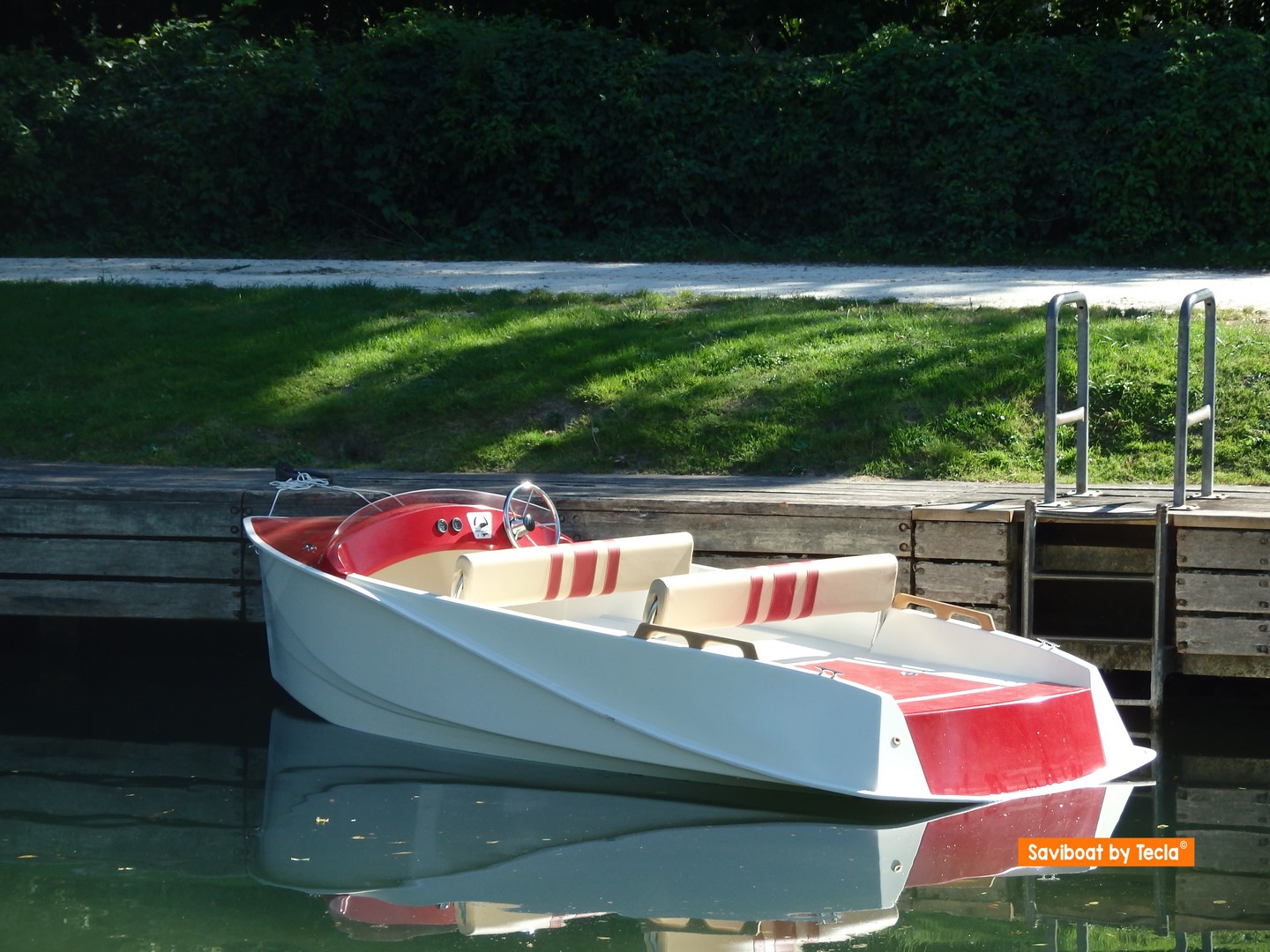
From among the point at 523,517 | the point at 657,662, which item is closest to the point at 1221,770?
the point at 657,662

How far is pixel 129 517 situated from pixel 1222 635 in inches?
214

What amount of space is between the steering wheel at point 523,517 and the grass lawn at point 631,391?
189 centimetres

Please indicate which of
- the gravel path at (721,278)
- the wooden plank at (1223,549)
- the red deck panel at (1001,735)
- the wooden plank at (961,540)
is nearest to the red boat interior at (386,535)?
the wooden plank at (961,540)

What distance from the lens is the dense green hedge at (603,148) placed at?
1725 centimetres

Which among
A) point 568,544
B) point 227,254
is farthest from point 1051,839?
point 227,254

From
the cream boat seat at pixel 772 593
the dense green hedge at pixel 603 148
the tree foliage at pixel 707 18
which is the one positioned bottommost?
the cream boat seat at pixel 772 593

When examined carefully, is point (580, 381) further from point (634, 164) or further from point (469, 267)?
point (634, 164)

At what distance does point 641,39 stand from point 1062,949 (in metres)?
17.8

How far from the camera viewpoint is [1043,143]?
1744cm

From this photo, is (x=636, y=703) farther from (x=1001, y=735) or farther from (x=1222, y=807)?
(x=1222, y=807)

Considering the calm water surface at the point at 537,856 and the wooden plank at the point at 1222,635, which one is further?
the wooden plank at the point at 1222,635

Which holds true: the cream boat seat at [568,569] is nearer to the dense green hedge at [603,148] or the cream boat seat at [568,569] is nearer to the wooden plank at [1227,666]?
the wooden plank at [1227,666]

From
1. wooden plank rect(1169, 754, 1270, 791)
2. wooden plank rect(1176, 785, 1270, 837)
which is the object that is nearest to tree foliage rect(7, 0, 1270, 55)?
wooden plank rect(1169, 754, 1270, 791)

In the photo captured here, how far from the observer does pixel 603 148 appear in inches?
755
